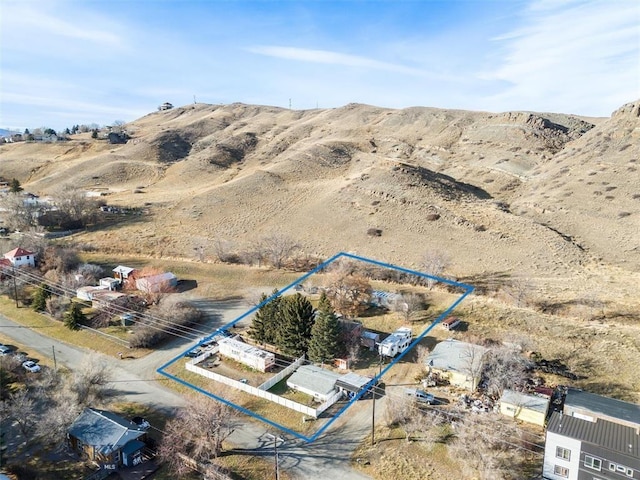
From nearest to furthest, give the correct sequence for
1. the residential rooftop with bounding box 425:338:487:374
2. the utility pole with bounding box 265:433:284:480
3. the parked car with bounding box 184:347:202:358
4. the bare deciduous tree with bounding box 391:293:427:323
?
the utility pole with bounding box 265:433:284:480 → the residential rooftop with bounding box 425:338:487:374 → the parked car with bounding box 184:347:202:358 → the bare deciduous tree with bounding box 391:293:427:323

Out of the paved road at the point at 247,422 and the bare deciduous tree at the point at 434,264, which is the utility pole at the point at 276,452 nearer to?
the paved road at the point at 247,422

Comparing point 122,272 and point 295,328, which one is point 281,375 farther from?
point 122,272

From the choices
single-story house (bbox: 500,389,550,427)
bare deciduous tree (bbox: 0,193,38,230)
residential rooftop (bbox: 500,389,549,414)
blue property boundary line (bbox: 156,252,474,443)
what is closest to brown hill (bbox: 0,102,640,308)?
blue property boundary line (bbox: 156,252,474,443)

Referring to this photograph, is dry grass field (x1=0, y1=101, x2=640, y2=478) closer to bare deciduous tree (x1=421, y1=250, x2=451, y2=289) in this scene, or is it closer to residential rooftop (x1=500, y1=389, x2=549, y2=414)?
bare deciduous tree (x1=421, y1=250, x2=451, y2=289)

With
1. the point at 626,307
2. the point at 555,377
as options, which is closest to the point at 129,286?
the point at 555,377

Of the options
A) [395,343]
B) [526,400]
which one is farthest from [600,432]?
[395,343]

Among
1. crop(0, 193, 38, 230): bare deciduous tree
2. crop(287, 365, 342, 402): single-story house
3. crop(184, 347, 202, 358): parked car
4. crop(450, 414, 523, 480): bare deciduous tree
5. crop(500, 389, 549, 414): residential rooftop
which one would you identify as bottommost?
crop(450, 414, 523, 480): bare deciduous tree

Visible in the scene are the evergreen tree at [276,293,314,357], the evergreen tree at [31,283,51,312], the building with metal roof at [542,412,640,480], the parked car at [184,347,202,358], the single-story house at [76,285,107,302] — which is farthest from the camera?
the single-story house at [76,285,107,302]

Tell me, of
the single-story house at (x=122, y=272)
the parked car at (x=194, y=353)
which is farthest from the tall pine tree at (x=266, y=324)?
the single-story house at (x=122, y=272)
